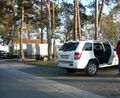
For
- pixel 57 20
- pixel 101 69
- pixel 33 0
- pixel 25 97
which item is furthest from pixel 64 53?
pixel 57 20

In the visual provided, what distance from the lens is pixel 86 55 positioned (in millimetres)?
19234

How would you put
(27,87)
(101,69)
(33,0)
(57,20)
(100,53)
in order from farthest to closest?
(57,20) < (33,0) < (101,69) < (100,53) < (27,87)

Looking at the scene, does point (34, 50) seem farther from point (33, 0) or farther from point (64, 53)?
point (64, 53)


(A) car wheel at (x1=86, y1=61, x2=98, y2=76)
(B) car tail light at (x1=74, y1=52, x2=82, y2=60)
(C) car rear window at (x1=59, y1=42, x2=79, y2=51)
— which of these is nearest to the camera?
(B) car tail light at (x1=74, y1=52, x2=82, y2=60)

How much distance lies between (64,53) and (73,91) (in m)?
6.13

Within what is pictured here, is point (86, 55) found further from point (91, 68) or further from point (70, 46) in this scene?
point (70, 46)

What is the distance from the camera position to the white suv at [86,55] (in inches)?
749

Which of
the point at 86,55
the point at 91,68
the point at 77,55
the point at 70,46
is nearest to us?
the point at 77,55

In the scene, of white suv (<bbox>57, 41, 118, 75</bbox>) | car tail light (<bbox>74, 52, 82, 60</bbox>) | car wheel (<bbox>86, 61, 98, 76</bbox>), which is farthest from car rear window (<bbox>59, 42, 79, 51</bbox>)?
car wheel (<bbox>86, 61, 98, 76</bbox>)

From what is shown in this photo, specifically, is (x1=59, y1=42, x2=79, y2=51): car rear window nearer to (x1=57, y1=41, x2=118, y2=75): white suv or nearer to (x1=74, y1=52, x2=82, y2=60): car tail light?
(x1=57, y1=41, x2=118, y2=75): white suv

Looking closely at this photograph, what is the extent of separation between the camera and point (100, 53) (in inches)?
804

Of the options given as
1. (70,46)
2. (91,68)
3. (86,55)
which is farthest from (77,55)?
(91,68)

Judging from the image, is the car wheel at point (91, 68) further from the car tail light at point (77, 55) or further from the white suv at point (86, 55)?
the car tail light at point (77, 55)

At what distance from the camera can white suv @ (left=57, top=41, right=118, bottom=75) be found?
749 inches
